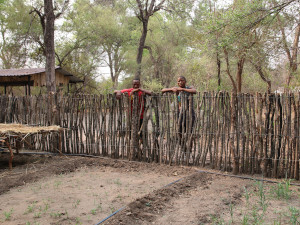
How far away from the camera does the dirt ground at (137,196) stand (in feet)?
9.78

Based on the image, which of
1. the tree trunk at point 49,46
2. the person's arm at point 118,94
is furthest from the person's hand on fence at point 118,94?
the tree trunk at point 49,46

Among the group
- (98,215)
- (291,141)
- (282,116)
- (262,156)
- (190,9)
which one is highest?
(190,9)

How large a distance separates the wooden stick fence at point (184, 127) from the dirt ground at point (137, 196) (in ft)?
1.08

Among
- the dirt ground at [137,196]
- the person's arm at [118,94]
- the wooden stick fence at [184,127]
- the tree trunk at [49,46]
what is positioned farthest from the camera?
the tree trunk at [49,46]

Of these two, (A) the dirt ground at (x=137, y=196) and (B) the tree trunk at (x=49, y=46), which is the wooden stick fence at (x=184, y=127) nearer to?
(A) the dirt ground at (x=137, y=196)

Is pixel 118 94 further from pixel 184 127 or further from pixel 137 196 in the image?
pixel 137 196

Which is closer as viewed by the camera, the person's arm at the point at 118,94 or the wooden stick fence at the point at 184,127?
the wooden stick fence at the point at 184,127

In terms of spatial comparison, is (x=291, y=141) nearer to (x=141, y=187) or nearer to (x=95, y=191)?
(x=141, y=187)

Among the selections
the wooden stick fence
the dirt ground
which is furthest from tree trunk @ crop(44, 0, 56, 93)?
the dirt ground

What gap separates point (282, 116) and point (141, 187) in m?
2.39

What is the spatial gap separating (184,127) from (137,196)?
1.80 m

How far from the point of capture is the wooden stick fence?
4.23 metres

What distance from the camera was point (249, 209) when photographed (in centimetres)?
319

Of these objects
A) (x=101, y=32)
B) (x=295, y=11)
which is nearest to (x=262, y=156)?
(x=295, y=11)
